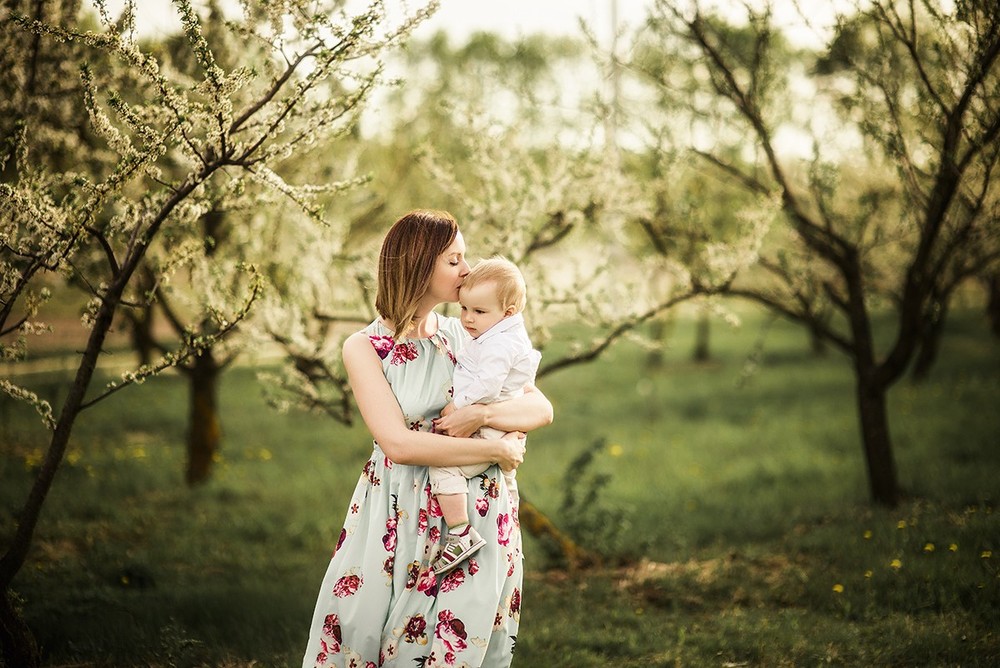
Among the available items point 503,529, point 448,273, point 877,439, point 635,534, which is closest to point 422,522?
point 503,529

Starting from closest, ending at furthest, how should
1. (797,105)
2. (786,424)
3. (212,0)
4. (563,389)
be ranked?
(212,0)
(797,105)
(786,424)
(563,389)

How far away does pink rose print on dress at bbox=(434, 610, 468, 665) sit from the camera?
2.78m

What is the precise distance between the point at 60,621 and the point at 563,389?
37.5 ft

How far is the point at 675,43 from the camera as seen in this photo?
282 inches

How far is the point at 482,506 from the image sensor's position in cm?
290

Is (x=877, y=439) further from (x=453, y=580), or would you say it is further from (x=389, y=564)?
(x=389, y=564)

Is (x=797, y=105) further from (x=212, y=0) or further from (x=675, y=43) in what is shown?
(x=212, y=0)

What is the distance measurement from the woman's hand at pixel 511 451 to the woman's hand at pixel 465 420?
0.11 m

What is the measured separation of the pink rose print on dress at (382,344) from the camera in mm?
2936

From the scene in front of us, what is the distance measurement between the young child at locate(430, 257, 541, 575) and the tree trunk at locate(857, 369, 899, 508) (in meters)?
4.43

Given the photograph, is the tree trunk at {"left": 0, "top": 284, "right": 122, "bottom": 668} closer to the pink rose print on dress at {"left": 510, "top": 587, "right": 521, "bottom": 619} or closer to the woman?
the woman

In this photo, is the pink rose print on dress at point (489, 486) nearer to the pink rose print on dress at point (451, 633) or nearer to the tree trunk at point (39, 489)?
the pink rose print on dress at point (451, 633)

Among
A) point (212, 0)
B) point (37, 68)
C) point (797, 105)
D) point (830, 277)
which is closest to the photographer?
point (37, 68)

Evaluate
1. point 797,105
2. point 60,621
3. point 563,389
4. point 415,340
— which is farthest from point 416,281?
point 563,389
